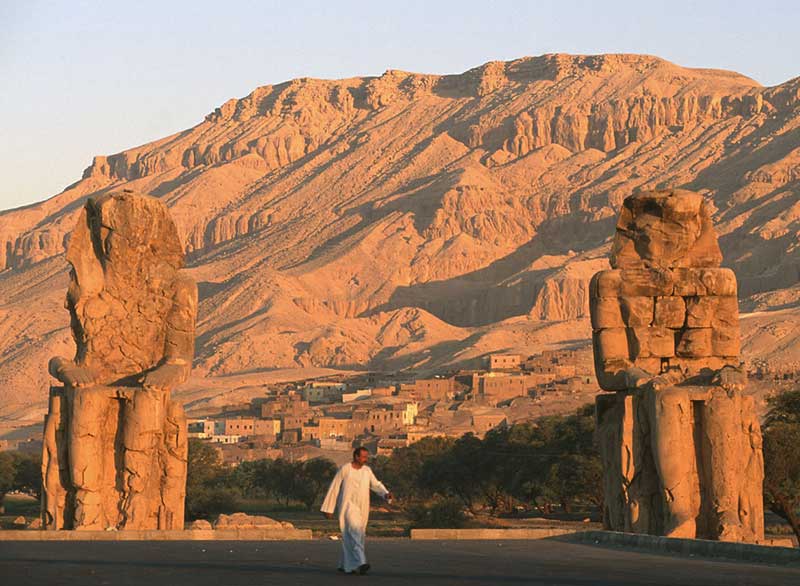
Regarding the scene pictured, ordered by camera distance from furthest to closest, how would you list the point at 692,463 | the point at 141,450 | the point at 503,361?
1. the point at 503,361
2. the point at 141,450
3. the point at 692,463

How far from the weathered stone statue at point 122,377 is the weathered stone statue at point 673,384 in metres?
4.55

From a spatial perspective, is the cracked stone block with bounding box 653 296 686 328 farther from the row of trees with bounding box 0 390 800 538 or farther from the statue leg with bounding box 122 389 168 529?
the row of trees with bounding box 0 390 800 538

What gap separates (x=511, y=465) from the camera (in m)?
61.8

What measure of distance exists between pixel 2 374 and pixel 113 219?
587 ft

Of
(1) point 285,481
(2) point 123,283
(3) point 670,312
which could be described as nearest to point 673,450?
(3) point 670,312

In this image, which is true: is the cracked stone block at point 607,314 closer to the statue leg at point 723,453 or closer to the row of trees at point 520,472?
the statue leg at point 723,453

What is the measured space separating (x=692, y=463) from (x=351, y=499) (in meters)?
5.65

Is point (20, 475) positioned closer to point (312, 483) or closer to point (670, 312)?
point (312, 483)

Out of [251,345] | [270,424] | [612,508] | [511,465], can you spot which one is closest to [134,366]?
[612,508]

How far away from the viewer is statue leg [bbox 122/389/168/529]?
2102 cm

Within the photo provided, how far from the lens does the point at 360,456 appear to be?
15734 mm

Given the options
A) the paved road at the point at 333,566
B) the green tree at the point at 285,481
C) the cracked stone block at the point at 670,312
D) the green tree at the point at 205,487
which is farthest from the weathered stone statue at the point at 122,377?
the green tree at the point at 285,481

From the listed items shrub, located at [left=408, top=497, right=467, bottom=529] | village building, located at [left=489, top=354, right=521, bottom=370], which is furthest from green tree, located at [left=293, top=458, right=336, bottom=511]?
village building, located at [left=489, top=354, right=521, bottom=370]

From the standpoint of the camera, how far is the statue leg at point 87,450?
21.1 metres
